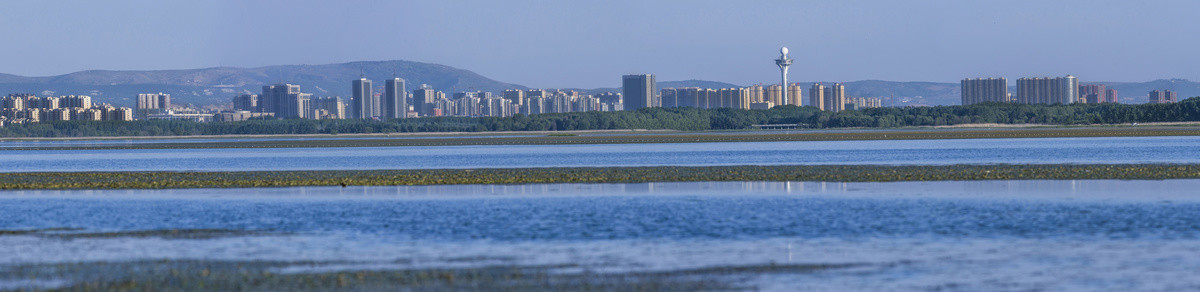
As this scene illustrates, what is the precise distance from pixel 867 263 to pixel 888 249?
2152 millimetres

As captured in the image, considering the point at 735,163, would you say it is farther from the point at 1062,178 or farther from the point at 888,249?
the point at 888,249

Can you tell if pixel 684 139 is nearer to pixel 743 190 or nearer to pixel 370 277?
pixel 743 190

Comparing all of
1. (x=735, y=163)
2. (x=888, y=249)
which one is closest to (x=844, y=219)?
(x=888, y=249)

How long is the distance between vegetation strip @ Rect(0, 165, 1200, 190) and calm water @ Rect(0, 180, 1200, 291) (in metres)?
4.67

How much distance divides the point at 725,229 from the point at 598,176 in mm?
24754

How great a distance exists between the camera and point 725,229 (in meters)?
28.4

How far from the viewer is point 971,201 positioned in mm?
35688

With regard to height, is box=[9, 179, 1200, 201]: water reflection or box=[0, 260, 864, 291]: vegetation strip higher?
box=[9, 179, 1200, 201]: water reflection

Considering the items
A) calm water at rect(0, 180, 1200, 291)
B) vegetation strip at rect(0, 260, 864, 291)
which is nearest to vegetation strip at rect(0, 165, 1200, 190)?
calm water at rect(0, 180, 1200, 291)

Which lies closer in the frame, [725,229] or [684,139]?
[725,229]

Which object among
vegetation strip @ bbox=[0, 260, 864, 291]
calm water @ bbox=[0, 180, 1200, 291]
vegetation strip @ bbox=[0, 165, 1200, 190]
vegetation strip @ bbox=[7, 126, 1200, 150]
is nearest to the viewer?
vegetation strip @ bbox=[0, 260, 864, 291]

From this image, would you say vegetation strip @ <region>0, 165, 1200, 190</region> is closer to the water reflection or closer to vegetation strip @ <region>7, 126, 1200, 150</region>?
the water reflection

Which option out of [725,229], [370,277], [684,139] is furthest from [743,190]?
[684,139]

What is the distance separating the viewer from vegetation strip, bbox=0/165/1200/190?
1919 inches
